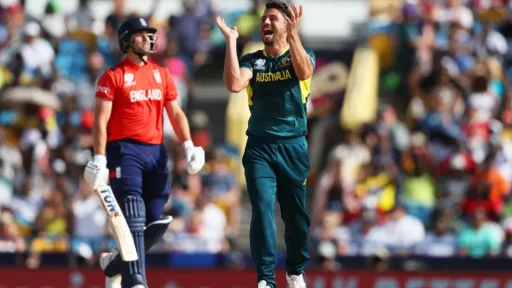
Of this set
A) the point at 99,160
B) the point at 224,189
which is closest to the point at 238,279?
the point at 224,189

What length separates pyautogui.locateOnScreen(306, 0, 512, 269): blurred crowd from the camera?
16.6 m

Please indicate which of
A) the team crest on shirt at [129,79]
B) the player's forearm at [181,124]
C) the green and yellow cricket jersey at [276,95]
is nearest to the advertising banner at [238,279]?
the player's forearm at [181,124]

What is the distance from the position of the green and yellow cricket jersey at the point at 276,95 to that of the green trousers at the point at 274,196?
0.11 metres

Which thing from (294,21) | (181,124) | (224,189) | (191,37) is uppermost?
(294,21)

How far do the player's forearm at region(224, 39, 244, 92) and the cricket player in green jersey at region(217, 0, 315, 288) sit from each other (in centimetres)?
12

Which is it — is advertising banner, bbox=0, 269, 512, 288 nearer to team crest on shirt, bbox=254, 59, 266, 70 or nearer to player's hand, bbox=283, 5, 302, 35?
team crest on shirt, bbox=254, 59, 266, 70

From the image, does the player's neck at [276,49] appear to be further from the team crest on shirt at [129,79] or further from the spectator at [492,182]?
the spectator at [492,182]

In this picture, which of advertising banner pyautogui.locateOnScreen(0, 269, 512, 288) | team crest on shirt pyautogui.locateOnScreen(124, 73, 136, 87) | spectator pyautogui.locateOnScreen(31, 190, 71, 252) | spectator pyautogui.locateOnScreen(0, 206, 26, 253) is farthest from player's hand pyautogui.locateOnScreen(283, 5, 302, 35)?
spectator pyautogui.locateOnScreen(31, 190, 71, 252)

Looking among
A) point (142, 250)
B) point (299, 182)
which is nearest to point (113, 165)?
point (142, 250)

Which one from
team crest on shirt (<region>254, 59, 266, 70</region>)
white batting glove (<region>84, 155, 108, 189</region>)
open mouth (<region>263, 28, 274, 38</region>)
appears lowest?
white batting glove (<region>84, 155, 108, 189</region>)

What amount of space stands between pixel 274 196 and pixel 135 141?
4.88 feet

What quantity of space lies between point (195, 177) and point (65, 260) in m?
2.68

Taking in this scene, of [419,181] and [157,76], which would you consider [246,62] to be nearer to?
[157,76]

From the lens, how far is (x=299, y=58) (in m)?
10.7
